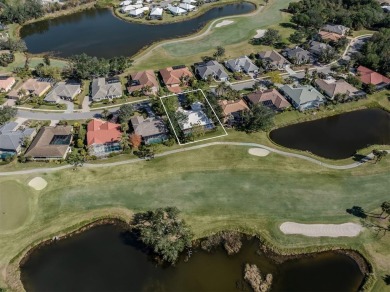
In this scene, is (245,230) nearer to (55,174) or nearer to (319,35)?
(55,174)

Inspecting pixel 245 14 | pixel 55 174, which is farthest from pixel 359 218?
pixel 245 14

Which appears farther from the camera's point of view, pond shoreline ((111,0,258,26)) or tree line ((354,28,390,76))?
pond shoreline ((111,0,258,26))

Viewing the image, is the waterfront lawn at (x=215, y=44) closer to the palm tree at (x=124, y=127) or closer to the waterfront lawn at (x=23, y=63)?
the waterfront lawn at (x=23, y=63)

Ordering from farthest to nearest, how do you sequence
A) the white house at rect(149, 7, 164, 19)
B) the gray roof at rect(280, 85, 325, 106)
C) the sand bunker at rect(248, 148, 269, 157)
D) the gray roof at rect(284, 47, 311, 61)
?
1. the white house at rect(149, 7, 164, 19)
2. the gray roof at rect(284, 47, 311, 61)
3. the gray roof at rect(280, 85, 325, 106)
4. the sand bunker at rect(248, 148, 269, 157)

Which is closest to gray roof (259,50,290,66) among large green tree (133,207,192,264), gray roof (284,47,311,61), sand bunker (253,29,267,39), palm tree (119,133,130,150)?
gray roof (284,47,311,61)

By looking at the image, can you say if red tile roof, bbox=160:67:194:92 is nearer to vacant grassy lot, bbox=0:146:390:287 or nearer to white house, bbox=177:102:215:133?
white house, bbox=177:102:215:133

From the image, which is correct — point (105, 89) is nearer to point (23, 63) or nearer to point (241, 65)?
point (23, 63)

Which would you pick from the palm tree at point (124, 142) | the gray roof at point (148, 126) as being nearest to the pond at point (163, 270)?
the palm tree at point (124, 142)
